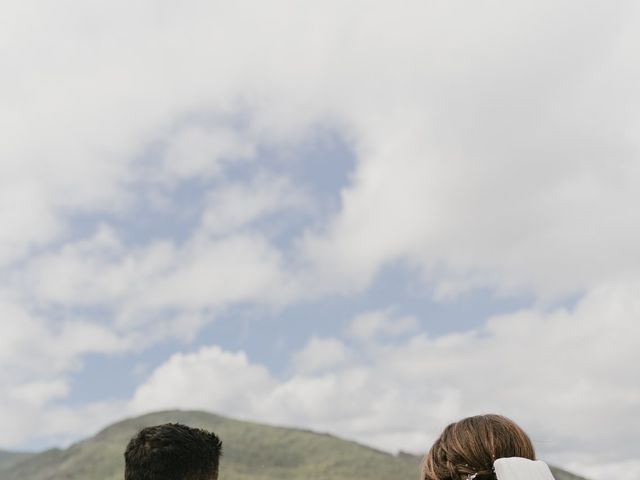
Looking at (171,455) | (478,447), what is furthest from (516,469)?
(171,455)

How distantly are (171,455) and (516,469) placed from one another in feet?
11.4

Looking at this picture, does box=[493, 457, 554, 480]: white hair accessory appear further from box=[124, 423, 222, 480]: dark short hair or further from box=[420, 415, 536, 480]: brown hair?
box=[124, 423, 222, 480]: dark short hair

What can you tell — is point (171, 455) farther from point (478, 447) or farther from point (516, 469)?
point (516, 469)

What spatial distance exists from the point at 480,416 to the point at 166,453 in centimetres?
333

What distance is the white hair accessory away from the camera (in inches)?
306

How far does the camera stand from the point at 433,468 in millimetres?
8352

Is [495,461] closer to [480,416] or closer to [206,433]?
[480,416]

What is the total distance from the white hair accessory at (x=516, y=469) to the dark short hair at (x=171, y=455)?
114 inches

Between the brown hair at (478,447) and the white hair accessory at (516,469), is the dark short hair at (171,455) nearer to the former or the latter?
the brown hair at (478,447)

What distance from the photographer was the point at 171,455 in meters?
7.79

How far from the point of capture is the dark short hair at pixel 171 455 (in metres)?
7.75

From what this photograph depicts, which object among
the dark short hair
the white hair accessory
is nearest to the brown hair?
the white hair accessory

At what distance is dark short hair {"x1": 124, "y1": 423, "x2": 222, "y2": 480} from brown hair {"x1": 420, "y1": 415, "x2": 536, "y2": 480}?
2.43 m

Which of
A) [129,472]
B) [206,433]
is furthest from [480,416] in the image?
[129,472]
